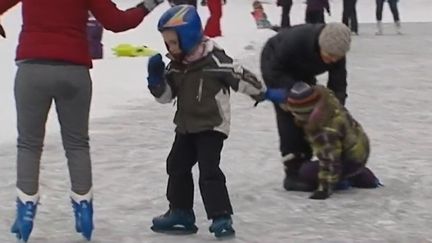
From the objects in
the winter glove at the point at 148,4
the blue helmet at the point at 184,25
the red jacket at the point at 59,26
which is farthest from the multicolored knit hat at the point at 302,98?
the red jacket at the point at 59,26

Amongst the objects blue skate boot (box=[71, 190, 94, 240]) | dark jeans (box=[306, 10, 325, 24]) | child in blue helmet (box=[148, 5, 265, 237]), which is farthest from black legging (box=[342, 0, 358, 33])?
blue skate boot (box=[71, 190, 94, 240])

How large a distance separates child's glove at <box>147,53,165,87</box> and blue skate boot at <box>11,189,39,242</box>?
0.87m

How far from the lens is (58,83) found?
5.75 m

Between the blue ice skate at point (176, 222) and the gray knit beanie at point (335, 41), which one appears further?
the gray knit beanie at point (335, 41)

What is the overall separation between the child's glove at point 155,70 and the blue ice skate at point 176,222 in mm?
791

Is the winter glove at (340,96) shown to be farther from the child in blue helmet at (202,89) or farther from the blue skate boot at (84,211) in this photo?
the blue skate boot at (84,211)

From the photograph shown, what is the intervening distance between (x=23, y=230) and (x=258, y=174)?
9.13 feet

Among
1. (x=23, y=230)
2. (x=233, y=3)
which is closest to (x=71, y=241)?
(x=23, y=230)

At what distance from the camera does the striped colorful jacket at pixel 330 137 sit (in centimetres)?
730

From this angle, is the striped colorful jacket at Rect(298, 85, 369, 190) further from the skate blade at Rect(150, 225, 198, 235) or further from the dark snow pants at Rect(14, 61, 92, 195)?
the dark snow pants at Rect(14, 61, 92, 195)

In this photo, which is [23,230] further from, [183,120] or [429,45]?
[429,45]

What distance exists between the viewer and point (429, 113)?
A: 11.7 m

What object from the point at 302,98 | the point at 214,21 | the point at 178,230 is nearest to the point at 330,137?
the point at 302,98

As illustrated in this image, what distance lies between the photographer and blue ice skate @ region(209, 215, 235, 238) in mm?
6145
